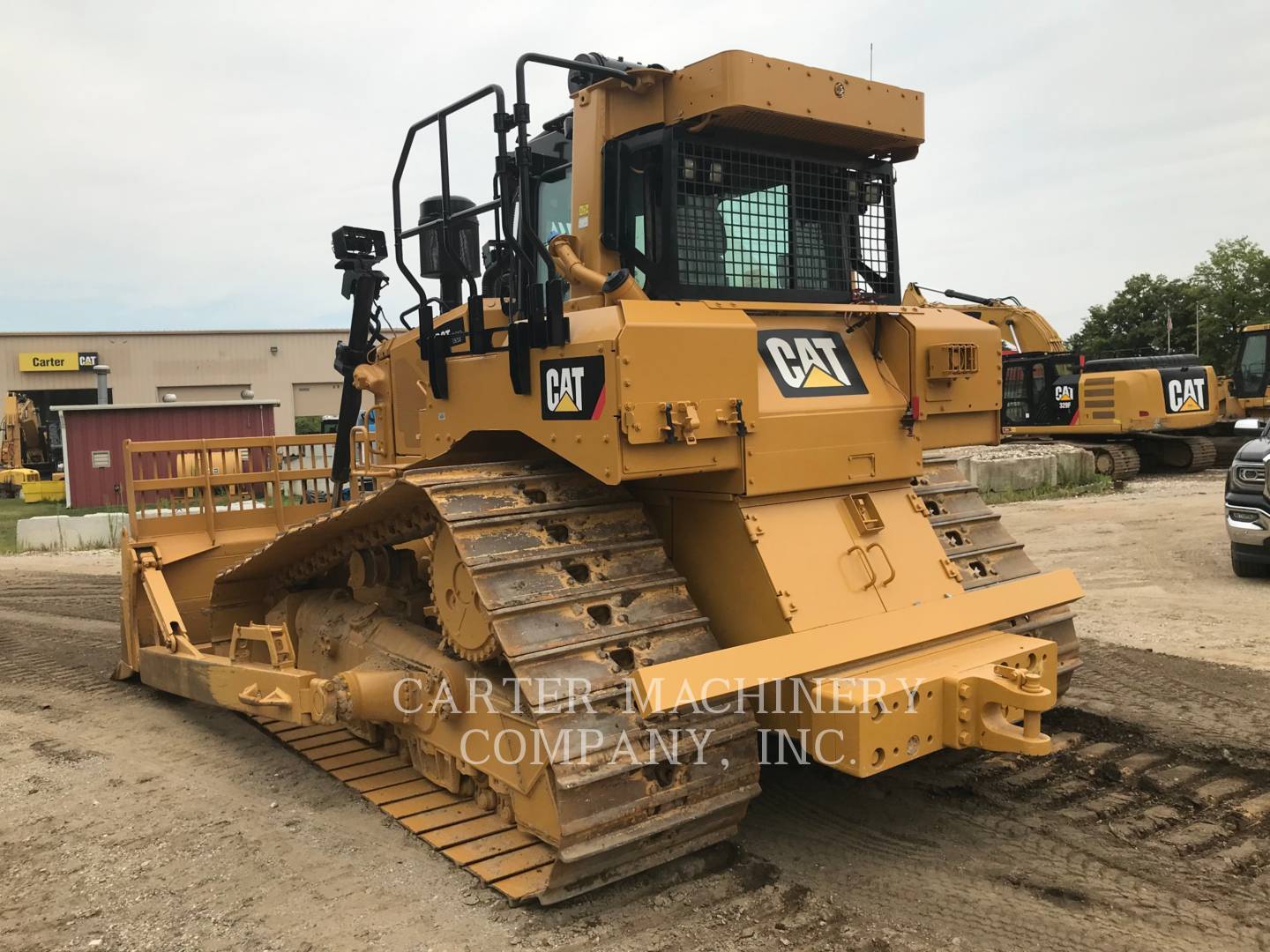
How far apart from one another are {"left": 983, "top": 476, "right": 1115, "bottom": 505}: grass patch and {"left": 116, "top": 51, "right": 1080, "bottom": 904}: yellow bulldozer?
38.9 feet

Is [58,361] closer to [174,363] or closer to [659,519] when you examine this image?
[174,363]

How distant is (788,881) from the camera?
386cm

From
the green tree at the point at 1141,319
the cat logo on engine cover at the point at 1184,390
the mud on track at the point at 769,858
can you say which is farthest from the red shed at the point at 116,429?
the green tree at the point at 1141,319

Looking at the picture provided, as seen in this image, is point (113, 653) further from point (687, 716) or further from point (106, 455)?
point (106, 455)

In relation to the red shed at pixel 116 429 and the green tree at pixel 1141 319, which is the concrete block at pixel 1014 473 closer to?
the red shed at pixel 116 429

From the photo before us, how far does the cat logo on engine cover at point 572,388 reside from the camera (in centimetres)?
390

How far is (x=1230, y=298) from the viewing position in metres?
42.6

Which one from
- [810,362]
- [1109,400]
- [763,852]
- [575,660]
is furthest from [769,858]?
[1109,400]

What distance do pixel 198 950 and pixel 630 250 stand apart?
3.21m

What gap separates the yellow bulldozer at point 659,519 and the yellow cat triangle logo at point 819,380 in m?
0.01

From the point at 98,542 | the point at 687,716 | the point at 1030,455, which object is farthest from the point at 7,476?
the point at 687,716

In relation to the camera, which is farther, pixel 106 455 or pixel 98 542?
pixel 106 455

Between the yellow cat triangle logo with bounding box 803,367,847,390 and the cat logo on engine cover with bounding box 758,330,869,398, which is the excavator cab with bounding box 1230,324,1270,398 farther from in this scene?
the yellow cat triangle logo with bounding box 803,367,847,390

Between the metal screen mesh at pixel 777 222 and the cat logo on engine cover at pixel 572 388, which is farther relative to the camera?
the metal screen mesh at pixel 777 222
